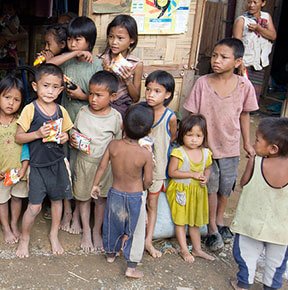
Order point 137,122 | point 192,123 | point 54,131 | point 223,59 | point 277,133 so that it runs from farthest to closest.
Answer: point 223,59, point 192,123, point 54,131, point 137,122, point 277,133

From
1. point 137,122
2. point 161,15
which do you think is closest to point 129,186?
point 137,122

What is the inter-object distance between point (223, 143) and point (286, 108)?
3958 millimetres

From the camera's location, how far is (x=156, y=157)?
3744 millimetres

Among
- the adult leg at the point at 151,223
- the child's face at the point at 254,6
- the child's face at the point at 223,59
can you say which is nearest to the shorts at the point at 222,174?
the adult leg at the point at 151,223

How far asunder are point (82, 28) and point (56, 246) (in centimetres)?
169

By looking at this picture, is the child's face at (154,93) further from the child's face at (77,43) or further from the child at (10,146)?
the child at (10,146)

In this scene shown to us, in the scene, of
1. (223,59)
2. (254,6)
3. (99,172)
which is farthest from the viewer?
(254,6)

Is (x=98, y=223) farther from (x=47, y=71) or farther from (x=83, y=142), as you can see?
(x=47, y=71)

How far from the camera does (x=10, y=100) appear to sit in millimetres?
3371

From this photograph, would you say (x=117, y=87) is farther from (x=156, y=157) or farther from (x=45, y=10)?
(x=45, y=10)

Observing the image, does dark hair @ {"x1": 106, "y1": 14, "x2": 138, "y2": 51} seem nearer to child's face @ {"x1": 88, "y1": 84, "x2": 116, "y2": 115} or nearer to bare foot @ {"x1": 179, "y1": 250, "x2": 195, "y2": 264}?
child's face @ {"x1": 88, "y1": 84, "x2": 116, "y2": 115}

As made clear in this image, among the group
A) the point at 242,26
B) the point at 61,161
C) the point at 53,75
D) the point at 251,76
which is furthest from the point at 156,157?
the point at 251,76

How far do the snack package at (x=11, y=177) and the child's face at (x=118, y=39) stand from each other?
1.21 m

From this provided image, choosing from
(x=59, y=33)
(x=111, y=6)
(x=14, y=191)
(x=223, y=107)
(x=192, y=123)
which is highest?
(x=111, y=6)
